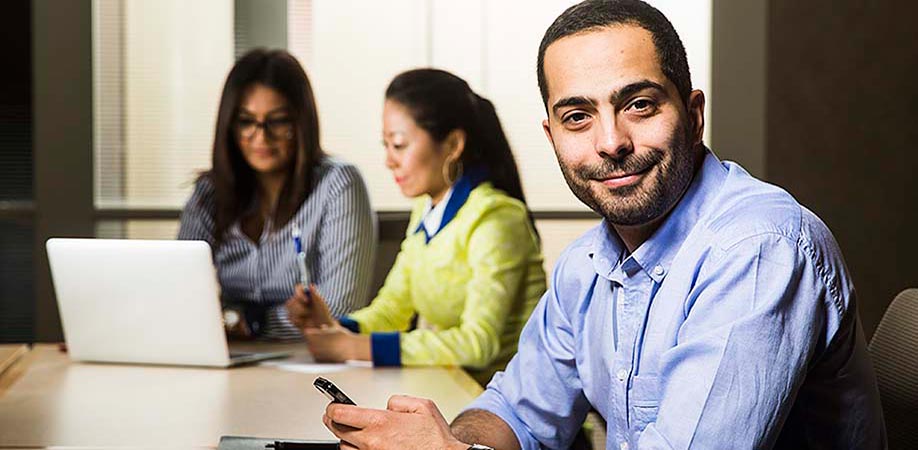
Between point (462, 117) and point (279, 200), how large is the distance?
0.63 m

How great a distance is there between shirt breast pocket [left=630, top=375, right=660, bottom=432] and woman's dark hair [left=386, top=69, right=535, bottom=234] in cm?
139

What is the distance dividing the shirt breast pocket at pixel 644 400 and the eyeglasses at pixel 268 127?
1886 mm

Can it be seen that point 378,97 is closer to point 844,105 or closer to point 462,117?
point 462,117

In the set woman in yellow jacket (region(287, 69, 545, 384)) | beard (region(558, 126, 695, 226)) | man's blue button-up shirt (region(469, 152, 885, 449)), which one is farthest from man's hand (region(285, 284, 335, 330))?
beard (region(558, 126, 695, 226))

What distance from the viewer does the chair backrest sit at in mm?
1687

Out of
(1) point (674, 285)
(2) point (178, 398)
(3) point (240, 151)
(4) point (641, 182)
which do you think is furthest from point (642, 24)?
(3) point (240, 151)

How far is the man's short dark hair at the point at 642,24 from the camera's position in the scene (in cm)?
150

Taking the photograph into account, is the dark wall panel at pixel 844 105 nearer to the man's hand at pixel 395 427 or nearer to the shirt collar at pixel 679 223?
the shirt collar at pixel 679 223

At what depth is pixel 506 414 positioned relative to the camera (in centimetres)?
184

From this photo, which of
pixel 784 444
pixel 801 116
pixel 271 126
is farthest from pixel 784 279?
pixel 801 116

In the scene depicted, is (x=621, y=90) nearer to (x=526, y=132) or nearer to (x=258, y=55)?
(x=258, y=55)

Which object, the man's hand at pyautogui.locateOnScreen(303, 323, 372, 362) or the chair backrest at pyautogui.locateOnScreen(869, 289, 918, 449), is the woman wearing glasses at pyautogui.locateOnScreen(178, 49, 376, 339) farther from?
the chair backrest at pyautogui.locateOnScreen(869, 289, 918, 449)

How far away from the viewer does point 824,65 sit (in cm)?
379

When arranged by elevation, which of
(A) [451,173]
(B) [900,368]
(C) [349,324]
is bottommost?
(C) [349,324]
